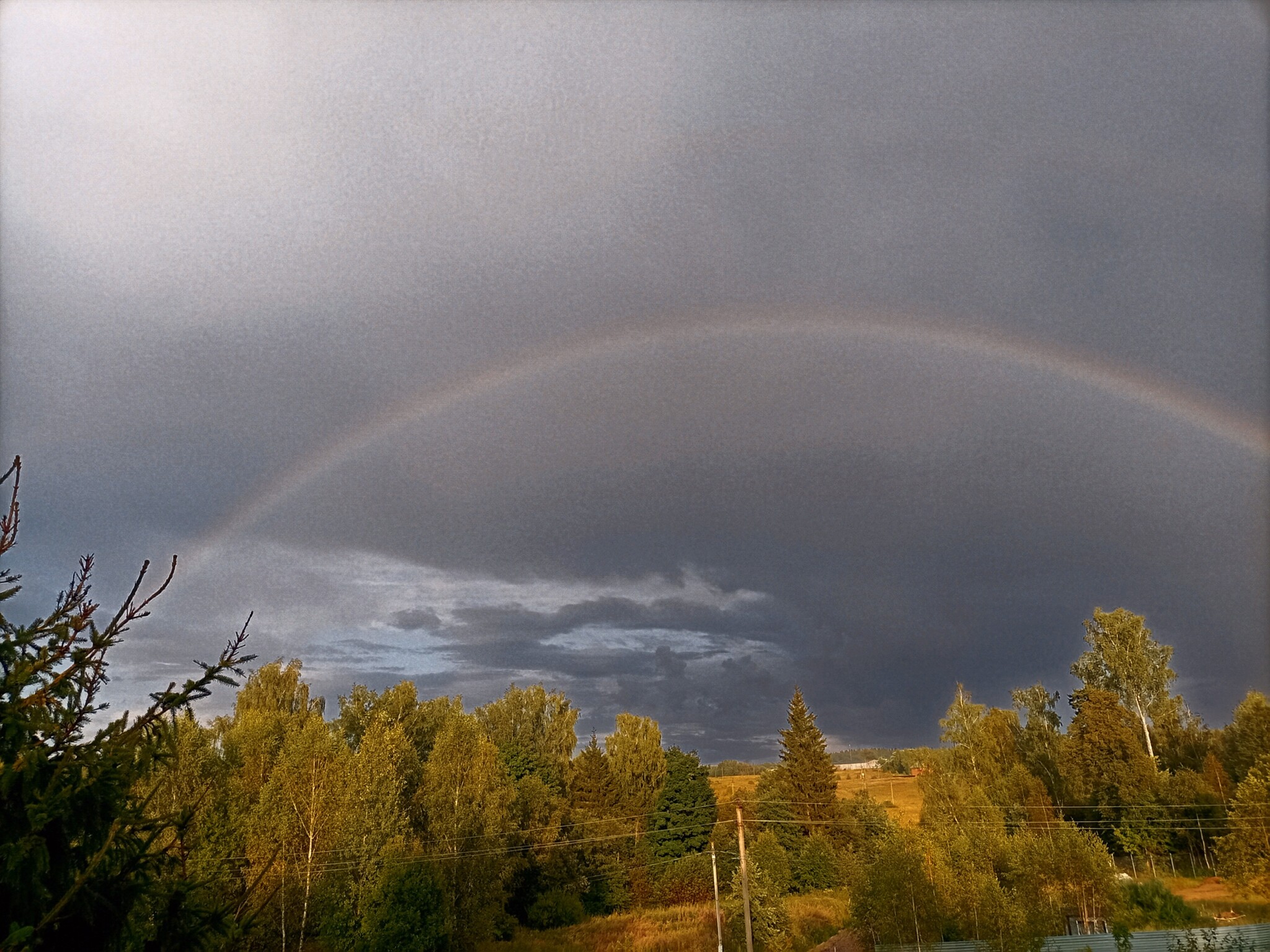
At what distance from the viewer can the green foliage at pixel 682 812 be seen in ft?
234

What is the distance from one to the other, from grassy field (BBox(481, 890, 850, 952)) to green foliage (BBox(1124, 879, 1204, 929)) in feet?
46.5

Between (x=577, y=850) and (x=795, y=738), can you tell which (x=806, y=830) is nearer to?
(x=795, y=738)

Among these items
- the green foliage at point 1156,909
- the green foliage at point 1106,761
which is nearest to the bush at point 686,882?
the green foliage at point 1106,761

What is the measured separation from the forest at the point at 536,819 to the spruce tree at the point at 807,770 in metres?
0.22

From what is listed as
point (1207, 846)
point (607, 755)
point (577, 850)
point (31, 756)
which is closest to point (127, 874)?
point (31, 756)

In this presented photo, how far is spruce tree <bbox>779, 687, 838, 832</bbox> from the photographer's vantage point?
7019 cm

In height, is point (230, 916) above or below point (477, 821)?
above

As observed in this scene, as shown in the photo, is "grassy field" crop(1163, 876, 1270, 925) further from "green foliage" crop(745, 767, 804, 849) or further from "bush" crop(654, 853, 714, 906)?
"bush" crop(654, 853, 714, 906)

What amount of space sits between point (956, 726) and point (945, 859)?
126 ft

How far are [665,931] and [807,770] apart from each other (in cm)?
2215

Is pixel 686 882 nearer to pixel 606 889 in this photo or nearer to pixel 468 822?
pixel 606 889

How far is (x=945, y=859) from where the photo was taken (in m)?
36.5

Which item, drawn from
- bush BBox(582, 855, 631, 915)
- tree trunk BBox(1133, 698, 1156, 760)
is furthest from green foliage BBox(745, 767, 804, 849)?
tree trunk BBox(1133, 698, 1156, 760)

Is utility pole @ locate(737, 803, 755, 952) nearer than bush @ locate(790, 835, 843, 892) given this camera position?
Yes
